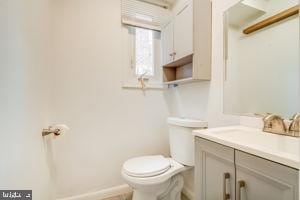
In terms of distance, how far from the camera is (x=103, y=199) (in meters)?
1.60

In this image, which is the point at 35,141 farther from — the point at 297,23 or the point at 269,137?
the point at 297,23

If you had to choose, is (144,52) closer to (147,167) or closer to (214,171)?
(147,167)

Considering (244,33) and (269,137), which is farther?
(244,33)

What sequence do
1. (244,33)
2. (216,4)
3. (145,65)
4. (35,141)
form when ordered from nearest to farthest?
(35,141), (244,33), (216,4), (145,65)

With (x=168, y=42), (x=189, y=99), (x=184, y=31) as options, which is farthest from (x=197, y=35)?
(x=189, y=99)

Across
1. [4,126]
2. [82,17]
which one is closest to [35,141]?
[4,126]

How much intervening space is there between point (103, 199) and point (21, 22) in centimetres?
167

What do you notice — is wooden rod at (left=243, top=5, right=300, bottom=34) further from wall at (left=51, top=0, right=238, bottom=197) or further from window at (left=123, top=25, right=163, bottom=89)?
window at (left=123, top=25, right=163, bottom=89)

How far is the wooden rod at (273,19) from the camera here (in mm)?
853

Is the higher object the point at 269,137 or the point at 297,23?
the point at 297,23

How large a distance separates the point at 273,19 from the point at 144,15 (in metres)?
1.27

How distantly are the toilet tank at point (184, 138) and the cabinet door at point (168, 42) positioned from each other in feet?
2.31

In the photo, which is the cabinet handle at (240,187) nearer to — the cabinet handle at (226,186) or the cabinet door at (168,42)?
the cabinet handle at (226,186)

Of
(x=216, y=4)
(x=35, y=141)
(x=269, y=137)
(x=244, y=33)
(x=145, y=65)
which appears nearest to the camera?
(x=269, y=137)
